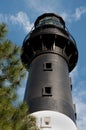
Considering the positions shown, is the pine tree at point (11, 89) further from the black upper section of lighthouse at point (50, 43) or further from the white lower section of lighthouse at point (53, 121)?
the black upper section of lighthouse at point (50, 43)

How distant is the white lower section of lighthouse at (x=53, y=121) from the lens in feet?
51.5

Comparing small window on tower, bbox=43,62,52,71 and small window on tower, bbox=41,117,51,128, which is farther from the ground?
small window on tower, bbox=43,62,52,71

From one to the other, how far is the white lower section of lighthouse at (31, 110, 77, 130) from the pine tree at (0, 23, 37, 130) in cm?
559

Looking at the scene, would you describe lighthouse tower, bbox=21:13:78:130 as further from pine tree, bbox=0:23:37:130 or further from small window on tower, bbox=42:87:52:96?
pine tree, bbox=0:23:37:130

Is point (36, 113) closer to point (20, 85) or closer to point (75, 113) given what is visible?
point (75, 113)

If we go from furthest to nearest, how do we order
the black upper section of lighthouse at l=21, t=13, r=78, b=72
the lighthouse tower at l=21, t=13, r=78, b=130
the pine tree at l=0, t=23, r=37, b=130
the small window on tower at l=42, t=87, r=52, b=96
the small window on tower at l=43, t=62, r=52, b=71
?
the black upper section of lighthouse at l=21, t=13, r=78, b=72, the small window on tower at l=43, t=62, r=52, b=71, the small window on tower at l=42, t=87, r=52, b=96, the lighthouse tower at l=21, t=13, r=78, b=130, the pine tree at l=0, t=23, r=37, b=130

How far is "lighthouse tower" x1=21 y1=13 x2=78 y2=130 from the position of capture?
16258 mm

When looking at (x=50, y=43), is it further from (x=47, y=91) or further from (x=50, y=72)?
(x=47, y=91)

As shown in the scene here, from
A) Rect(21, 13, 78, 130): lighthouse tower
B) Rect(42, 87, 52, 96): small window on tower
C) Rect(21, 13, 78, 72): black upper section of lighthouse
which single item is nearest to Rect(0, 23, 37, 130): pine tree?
Rect(21, 13, 78, 130): lighthouse tower

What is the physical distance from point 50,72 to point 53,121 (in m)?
3.48

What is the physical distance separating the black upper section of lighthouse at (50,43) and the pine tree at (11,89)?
35.0ft

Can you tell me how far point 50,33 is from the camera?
2117cm

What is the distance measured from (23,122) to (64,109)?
7.54 meters

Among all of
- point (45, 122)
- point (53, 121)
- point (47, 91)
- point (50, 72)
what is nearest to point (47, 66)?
point (50, 72)
